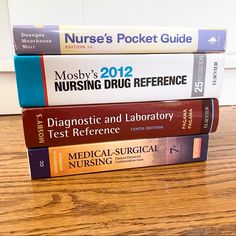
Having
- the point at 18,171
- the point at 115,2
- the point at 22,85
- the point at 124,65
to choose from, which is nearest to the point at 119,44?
the point at 124,65

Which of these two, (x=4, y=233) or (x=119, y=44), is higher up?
(x=119, y=44)

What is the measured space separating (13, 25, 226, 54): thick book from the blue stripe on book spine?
12mm

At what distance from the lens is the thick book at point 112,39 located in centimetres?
31

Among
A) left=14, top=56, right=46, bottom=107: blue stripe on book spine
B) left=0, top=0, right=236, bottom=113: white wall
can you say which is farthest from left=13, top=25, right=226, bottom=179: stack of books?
left=0, top=0, right=236, bottom=113: white wall

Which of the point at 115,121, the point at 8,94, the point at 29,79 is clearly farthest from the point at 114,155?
the point at 8,94

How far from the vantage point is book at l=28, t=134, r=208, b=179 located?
353mm

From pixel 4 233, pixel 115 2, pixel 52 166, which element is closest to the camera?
pixel 4 233

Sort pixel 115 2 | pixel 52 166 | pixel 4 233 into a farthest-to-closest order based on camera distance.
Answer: pixel 115 2 → pixel 52 166 → pixel 4 233

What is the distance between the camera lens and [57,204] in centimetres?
30

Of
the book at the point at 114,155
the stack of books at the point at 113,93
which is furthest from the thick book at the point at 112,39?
the book at the point at 114,155

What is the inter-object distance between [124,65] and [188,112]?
0.12 meters

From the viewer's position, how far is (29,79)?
0.32 meters

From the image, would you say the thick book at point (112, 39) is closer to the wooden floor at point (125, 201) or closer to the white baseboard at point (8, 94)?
the wooden floor at point (125, 201)

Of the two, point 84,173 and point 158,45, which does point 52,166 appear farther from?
point 158,45
